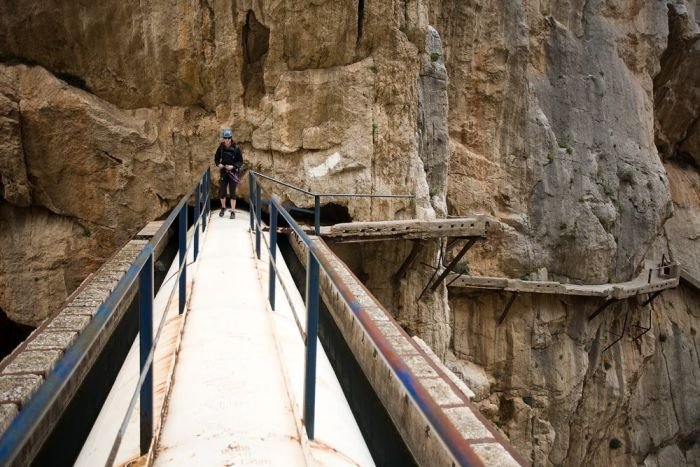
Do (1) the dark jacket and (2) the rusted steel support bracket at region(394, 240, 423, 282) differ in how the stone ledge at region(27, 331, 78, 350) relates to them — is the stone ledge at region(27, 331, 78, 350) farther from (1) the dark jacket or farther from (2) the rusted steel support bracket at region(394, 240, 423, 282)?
(2) the rusted steel support bracket at region(394, 240, 423, 282)

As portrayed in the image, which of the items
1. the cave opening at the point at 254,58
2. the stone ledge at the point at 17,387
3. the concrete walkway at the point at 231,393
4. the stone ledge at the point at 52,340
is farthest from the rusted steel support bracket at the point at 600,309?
the stone ledge at the point at 17,387

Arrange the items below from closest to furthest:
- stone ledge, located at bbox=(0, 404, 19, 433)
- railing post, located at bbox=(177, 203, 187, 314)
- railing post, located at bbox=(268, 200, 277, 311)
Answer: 1. stone ledge, located at bbox=(0, 404, 19, 433)
2. railing post, located at bbox=(177, 203, 187, 314)
3. railing post, located at bbox=(268, 200, 277, 311)

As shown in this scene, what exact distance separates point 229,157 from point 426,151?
16.2ft

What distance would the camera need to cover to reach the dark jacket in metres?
9.01

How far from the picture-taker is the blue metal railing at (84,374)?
42.5 inches

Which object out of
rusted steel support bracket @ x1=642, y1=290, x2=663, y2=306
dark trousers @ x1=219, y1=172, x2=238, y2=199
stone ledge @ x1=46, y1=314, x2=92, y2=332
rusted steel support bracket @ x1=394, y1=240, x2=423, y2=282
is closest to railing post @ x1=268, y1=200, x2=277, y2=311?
stone ledge @ x1=46, y1=314, x2=92, y2=332

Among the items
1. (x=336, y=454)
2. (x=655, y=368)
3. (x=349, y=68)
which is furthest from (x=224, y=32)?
(x=655, y=368)

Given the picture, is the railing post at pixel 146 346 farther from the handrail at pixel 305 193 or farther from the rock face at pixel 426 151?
the rock face at pixel 426 151

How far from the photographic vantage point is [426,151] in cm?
1219

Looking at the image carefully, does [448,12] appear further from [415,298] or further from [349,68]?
[415,298]

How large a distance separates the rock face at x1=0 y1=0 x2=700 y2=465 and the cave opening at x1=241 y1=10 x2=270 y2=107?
0.13 ft

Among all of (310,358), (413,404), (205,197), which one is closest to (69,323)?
(310,358)

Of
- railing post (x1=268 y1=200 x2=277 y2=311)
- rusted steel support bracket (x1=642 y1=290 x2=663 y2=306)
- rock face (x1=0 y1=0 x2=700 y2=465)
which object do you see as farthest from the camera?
rusted steel support bracket (x1=642 y1=290 x2=663 y2=306)

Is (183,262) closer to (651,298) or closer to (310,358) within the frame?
(310,358)
